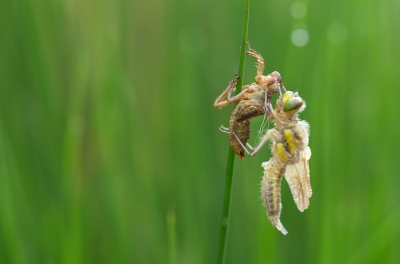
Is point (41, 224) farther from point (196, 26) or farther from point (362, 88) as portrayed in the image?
point (362, 88)

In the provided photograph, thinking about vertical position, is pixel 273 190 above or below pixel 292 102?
below

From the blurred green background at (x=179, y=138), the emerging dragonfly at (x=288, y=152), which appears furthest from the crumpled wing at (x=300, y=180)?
the blurred green background at (x=179, y=138)

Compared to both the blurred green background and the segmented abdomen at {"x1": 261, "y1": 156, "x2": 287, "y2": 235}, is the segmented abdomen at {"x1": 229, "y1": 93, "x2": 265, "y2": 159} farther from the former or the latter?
the blurred green background

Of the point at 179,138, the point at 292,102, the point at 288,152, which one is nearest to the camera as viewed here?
the point at 292,102

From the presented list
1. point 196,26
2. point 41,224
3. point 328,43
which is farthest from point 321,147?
point 41,224

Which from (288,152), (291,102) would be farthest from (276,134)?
(291,102)

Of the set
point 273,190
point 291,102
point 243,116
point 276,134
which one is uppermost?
point 291,102

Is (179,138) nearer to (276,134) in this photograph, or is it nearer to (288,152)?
(276,134)
